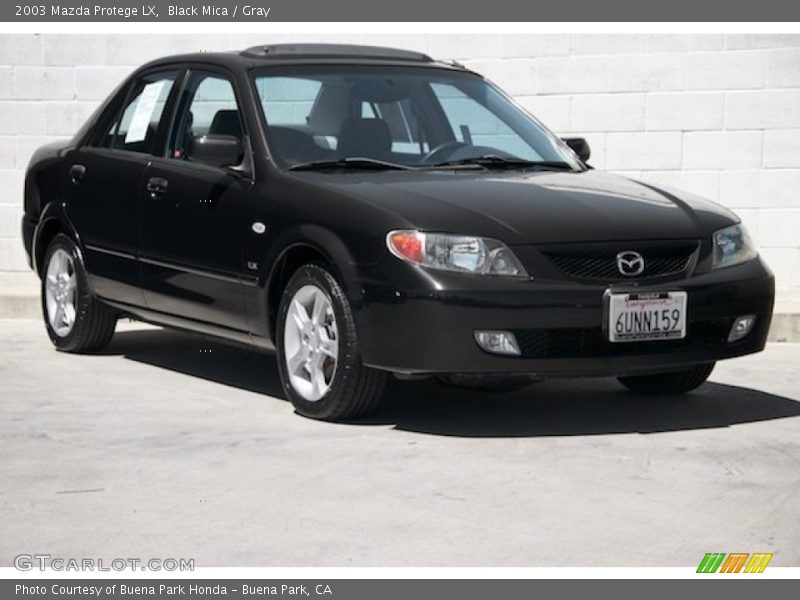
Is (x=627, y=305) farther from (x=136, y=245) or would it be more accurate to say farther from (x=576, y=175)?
(x=136, y=245)

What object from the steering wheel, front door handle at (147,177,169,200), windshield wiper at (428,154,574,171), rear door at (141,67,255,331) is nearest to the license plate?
windshield wiper at (428,154,574,171)

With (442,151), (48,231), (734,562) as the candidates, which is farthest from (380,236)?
(48,231)

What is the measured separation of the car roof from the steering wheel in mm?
651

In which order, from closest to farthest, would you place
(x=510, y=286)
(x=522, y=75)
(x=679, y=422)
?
(x=510, y=286) < (x=679, y=422) < (x=522, y=75)

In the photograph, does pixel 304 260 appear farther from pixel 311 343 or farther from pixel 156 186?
pixel 156 186

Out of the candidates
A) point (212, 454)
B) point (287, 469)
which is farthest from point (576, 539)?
point (212, 454)

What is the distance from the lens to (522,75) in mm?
12461

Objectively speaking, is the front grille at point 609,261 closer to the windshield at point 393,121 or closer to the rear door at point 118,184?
the windshield at point 393,121

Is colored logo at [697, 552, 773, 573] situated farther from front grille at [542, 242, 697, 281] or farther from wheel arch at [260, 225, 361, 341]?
wheel arch at [260, 225, 361, 341]

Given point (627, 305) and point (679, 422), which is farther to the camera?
point (679, 422)

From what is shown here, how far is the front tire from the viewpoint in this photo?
759 centimetres

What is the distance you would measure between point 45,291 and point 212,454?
11.1ft
